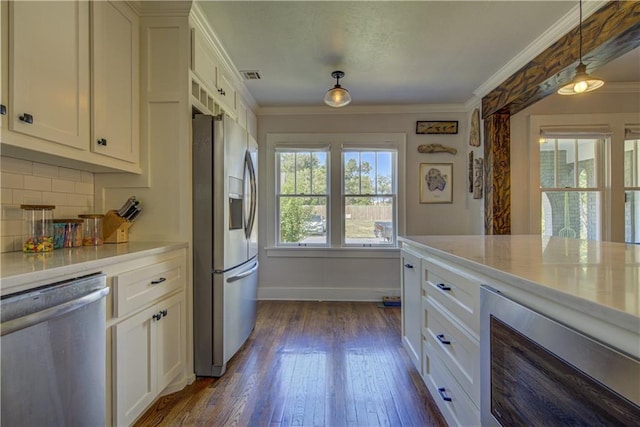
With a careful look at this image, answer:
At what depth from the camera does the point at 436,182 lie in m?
3.94

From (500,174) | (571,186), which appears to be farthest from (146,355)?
(571,186)

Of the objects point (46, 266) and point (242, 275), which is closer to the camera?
point (46, 266)

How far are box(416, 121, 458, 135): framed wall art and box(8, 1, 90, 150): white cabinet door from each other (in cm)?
345

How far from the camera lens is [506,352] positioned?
964 millimetres

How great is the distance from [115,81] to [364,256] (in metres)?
3.11

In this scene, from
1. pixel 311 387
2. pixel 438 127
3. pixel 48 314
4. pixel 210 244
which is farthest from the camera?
pixel 438 127

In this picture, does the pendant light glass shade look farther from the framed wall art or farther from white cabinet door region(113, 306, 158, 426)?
white cabinet door region(113, 306, 158, 426)

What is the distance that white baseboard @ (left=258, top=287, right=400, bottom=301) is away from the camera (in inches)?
153

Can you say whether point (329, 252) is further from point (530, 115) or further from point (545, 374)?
point (545, 374)

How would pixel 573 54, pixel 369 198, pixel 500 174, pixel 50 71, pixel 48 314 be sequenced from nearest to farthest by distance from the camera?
1. pixel 48 314
2. pixel 50 71
3. pixel 573 54
4. pixel 500 174
5. pixel 369 198

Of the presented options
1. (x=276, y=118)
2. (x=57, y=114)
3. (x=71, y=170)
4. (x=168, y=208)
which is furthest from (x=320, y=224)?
(x=57, y=114)

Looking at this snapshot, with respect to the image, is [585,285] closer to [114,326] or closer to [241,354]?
[114,326]

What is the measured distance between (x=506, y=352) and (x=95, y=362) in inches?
59.3

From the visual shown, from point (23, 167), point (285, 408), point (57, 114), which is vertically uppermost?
point (57, 114)
